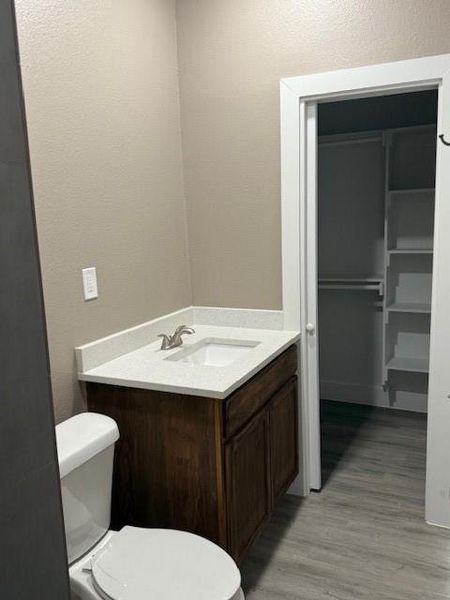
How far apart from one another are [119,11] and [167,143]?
0.61 meters

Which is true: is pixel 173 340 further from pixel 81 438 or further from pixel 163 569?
pixel 163 569

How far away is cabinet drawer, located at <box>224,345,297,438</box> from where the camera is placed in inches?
73.7

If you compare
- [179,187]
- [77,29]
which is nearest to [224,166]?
[179,187]

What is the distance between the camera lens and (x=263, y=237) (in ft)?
8.57

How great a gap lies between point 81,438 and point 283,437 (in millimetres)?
1093

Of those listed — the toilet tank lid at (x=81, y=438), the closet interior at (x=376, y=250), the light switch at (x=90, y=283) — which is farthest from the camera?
the closet interior at (x=376, y=250)

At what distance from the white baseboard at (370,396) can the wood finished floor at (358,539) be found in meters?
0.58

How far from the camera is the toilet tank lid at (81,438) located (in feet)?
5.09

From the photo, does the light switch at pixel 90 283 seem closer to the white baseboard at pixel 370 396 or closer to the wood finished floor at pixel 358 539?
the wood finished floor at pixel 358 539

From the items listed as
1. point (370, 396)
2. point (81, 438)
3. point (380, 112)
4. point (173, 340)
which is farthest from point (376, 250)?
point (81, 438)

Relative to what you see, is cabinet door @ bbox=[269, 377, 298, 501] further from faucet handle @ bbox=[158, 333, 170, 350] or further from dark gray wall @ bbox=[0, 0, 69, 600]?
dark gray wall @ bbox=[0, 0, 69, 600]

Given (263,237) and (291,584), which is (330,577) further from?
(263,237)

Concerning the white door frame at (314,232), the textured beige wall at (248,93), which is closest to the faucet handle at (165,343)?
the textured beige wall at (248,93)

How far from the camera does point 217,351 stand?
2545 millimetres
